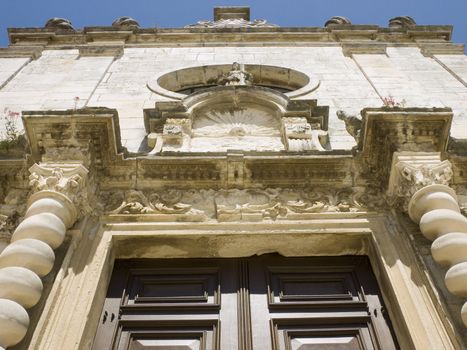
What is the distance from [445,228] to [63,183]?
3.33m

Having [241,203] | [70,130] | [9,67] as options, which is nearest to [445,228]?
[241,203]

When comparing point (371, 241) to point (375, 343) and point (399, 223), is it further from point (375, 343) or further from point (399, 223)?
point (375, 343)

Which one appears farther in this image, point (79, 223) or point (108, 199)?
point (108, 199)

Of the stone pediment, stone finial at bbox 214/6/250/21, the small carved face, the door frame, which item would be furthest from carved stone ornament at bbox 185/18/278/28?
the door frame

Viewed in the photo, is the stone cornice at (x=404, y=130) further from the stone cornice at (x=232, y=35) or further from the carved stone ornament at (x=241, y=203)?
the stone cornice at (x=232, y=35)

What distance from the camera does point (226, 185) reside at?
5.79m

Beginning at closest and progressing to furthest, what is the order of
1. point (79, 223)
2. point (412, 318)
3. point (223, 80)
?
point (412, 318), point (79, 223), point (223, 80)

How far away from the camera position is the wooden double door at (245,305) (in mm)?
4377

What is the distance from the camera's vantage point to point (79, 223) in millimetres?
5031

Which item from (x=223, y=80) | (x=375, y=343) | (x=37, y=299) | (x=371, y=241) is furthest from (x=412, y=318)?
(x=223, y=80)

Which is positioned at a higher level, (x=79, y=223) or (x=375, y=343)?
(x=79, y=223)

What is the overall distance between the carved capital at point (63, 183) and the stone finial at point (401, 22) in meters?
9.68

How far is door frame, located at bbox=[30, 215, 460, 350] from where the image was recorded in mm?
4031

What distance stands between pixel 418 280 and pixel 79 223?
3045mm
